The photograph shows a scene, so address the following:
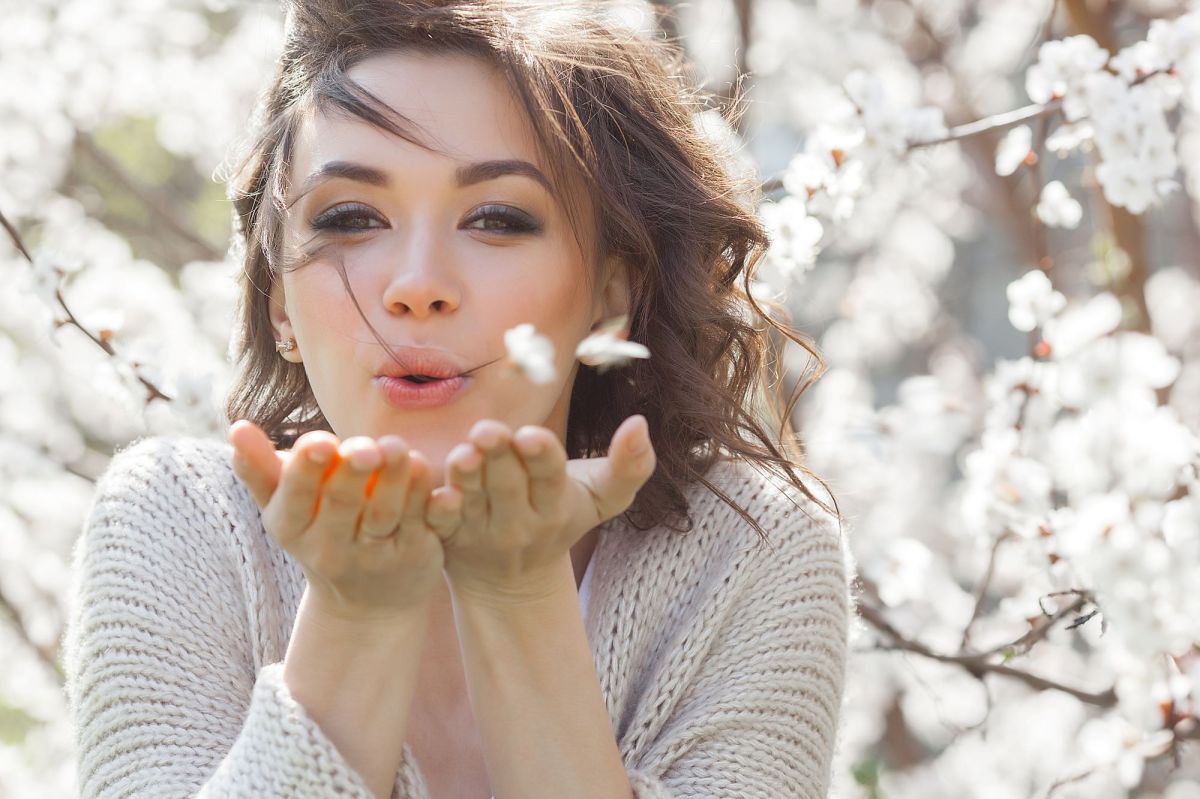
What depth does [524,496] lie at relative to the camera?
894 mm

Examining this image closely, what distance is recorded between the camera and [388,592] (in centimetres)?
99

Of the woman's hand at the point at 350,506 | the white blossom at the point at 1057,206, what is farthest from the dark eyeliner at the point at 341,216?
the white blossom at the point at 1057,206

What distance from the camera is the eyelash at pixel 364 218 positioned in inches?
49.7

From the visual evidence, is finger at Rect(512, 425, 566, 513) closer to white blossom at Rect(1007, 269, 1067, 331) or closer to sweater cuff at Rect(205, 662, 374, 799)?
sweater cuff at Rect(205, 662, 374, 799)

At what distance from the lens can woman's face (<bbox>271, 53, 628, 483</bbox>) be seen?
1.18m

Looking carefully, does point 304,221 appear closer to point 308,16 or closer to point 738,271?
point 308,16

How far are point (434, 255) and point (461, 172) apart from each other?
0.09m

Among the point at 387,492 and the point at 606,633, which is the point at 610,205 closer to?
the point at 606,633

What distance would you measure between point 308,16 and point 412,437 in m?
0.58

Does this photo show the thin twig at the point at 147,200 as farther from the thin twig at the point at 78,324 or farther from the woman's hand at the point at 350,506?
the woman's hand at the point at 350,506

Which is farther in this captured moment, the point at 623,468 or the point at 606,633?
the point at 606,633

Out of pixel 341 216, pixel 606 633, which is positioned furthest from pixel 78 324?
pixel 606 633

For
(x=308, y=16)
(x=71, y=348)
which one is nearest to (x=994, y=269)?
(x=71, y=348)

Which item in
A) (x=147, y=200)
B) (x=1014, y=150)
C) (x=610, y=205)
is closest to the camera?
(x=610, y=205)
